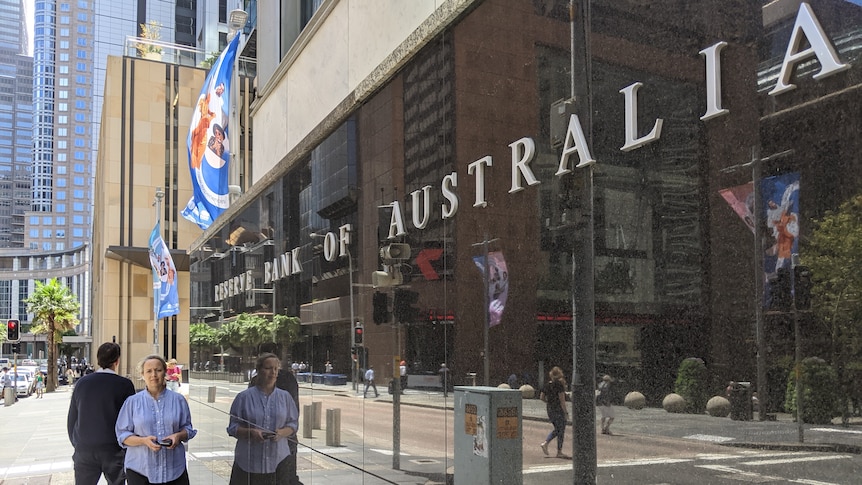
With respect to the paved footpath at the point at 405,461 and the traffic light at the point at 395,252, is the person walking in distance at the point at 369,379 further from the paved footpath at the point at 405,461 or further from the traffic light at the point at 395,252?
the traffic light at the point at 395,252

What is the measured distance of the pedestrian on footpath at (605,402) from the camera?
351 cm

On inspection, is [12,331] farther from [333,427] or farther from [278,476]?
[333,427]

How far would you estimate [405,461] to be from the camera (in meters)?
5.58

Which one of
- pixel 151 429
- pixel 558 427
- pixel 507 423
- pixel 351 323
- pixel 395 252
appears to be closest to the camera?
pixel 558 427

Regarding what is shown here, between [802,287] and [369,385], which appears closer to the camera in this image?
[802,287]

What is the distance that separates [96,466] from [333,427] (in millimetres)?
2289

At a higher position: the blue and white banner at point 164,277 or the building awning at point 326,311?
the blue and white banner at point 164,277

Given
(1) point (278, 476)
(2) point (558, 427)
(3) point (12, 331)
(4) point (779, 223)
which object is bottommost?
(1) point (278, 476)

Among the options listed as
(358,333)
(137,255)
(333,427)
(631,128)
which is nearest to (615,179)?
(631,128)

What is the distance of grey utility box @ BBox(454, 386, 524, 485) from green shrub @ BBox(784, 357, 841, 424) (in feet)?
5.86

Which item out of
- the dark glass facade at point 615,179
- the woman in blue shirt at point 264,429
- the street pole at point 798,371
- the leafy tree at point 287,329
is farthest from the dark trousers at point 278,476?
the street pole at point 798,371

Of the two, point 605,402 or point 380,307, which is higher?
point 380,307

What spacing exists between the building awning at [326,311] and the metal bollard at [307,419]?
79cm

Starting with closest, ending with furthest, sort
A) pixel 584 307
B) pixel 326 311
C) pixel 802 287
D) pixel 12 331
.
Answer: pixel 802 287 < pixel 584 307 < pixel 326 311 < pixel 12 331
